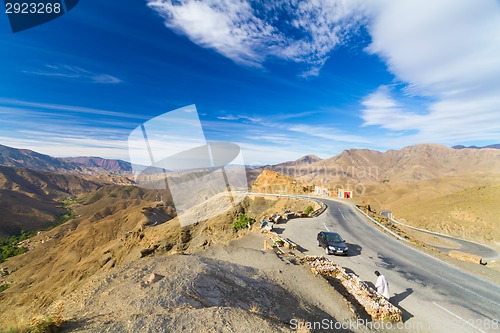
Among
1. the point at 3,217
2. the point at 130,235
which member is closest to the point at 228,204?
Result: the point at 130,235

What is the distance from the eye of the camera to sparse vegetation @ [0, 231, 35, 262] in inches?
2957

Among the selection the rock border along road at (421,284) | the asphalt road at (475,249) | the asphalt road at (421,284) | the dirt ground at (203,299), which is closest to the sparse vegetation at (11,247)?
the asphalt road at (421,284)

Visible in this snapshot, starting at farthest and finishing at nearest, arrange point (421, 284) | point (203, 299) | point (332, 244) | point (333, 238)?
point (333, 238), point (332, 244), point (421, 284), point (203, 299)

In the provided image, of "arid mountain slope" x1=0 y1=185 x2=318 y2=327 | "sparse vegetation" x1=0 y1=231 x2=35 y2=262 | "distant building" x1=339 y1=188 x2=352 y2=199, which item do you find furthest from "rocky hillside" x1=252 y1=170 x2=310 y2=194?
"sparse vegetation" x1=0 y1=231 x2=35 y2=262

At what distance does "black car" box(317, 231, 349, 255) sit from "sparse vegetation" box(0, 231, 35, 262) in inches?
3859

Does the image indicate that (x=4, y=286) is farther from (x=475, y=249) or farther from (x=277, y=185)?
(x=475, y=249)

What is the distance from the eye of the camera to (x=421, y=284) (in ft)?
43.5

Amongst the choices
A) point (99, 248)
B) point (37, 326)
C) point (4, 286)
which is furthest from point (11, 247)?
point (37, 326)

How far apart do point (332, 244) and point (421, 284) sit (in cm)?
579

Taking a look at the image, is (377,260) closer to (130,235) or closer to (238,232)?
(238,232)

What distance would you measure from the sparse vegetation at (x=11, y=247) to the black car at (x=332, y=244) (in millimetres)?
98022

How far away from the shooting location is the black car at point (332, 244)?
17.5 m

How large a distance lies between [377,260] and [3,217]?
145643 millimetres

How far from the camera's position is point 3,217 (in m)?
103
